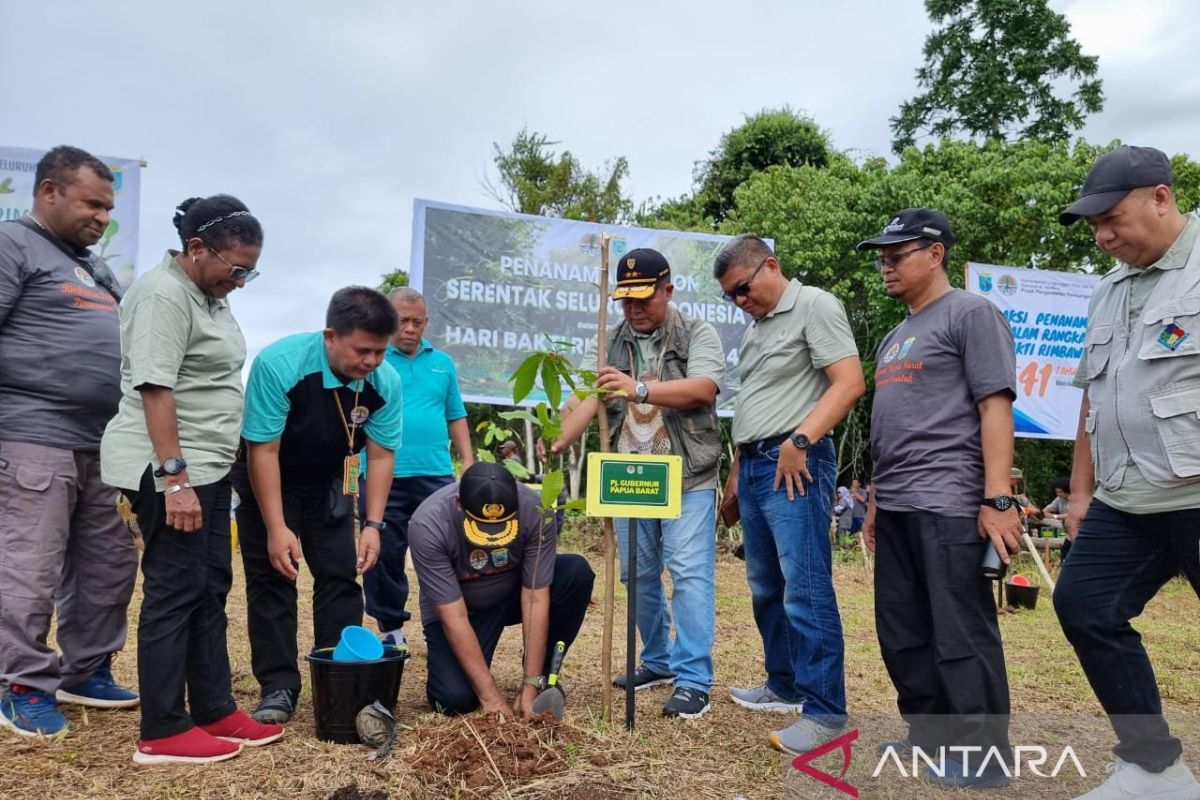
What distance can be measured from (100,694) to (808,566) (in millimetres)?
2871

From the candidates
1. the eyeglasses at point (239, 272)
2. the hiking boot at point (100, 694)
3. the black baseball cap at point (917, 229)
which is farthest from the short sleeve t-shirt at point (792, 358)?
the hiking boot at point (100, 694)

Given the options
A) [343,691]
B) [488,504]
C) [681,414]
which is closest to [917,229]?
[681,414]

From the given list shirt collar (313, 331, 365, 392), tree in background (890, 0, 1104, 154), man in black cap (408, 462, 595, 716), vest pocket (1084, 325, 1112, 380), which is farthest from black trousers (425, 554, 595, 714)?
tree in background (890, 0, 1104, 154)

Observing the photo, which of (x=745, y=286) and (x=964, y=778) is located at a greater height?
(x=745, y=286)

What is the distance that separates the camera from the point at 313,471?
364cm

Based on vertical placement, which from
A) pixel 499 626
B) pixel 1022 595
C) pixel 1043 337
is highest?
pixel 1043 337

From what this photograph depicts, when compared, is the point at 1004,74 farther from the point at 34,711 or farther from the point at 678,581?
the point at 34,711

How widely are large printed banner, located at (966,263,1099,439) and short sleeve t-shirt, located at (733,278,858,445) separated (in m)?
6.40

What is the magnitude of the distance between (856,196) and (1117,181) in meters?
12.2

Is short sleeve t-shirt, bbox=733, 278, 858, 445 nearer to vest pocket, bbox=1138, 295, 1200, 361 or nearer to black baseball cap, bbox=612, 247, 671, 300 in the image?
black baseball cap, bbox=612, 247, 671, 300

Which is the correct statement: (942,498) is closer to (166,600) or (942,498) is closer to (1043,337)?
(166,600)

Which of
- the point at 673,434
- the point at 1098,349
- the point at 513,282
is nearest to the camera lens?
the point at 1098,349

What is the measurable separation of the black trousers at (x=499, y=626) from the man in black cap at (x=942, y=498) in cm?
118

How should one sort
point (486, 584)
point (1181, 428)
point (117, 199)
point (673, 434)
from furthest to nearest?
point (117, 199) → point (673, 434) → point (486, 584) → point (1181, 428)
